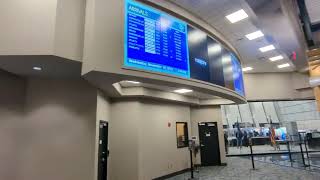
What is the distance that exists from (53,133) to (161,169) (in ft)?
13.8

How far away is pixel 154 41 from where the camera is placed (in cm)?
413

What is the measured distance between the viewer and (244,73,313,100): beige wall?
35.7ft

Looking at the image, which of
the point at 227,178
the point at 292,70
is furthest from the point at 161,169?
the point at 292,70

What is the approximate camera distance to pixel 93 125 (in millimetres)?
4922

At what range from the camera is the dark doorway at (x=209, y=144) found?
9953 mm

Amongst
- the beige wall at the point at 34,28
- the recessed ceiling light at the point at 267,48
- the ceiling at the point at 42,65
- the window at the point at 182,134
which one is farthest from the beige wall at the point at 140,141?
the recessed ceiling light at the point at 267,48

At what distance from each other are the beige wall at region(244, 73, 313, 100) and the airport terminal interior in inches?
121

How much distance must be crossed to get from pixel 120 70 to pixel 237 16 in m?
3.60

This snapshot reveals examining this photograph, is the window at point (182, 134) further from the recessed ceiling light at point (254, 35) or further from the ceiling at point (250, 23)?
the recessed ceiling light at point (254, 35)

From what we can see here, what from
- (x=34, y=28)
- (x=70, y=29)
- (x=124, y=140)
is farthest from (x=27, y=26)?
(x=124, y=140)

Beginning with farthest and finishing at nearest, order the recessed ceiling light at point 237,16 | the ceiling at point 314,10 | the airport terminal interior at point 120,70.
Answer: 1. the recessed ceiling light at point 237,16
2. the ceiling at point 314,10
3. the airport terminal interior at point 120,70

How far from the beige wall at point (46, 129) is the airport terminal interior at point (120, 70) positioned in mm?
21

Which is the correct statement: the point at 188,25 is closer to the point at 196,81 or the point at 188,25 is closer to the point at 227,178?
the point at 196,81

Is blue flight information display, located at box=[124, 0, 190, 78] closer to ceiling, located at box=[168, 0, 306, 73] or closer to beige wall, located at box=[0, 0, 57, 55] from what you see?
ceiling, located at box=[168, 0, 306, 73]
